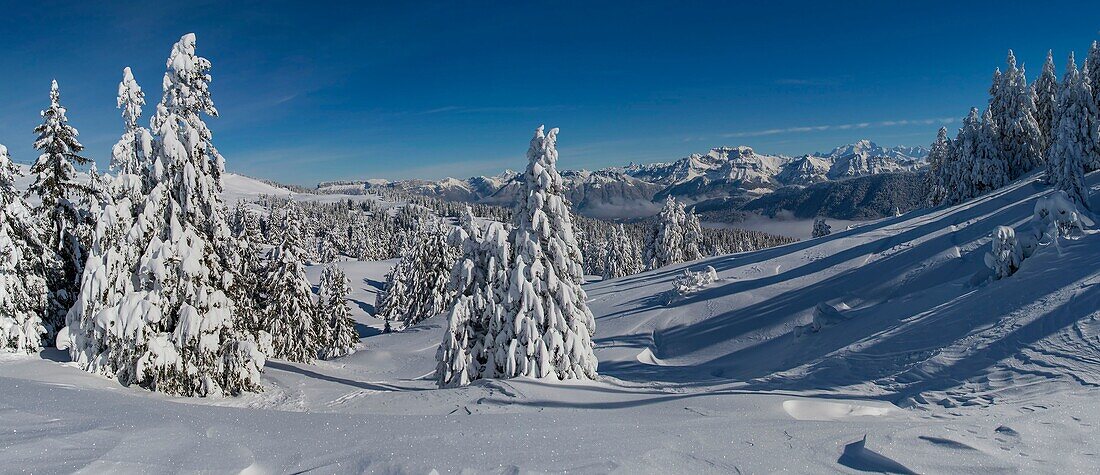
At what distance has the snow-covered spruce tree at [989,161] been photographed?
46.4m

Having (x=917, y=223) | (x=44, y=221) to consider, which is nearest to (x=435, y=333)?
(x=44, y=221)

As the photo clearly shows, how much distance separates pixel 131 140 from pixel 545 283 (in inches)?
479

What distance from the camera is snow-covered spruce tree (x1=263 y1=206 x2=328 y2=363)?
26.5 meters

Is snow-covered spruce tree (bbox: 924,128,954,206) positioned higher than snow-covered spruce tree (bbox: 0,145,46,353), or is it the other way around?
snow-covered spruce tree (bbox: 924,128,954,206)

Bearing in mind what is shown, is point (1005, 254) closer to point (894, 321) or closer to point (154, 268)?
point (894, 321)

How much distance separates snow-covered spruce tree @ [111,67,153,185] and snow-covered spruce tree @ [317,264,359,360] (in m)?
19.0

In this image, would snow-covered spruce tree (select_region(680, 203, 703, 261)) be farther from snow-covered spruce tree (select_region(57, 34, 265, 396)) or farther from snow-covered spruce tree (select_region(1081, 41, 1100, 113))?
snow-covered spruce tree (select_region(57, 34, 265, 396))

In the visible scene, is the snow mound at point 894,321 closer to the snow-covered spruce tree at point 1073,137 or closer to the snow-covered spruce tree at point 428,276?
the snow-covered spruce tree at point 1073,137

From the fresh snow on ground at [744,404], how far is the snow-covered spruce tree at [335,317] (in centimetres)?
1066

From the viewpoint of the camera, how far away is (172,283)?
13320mm

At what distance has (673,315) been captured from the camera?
25500 millimetres

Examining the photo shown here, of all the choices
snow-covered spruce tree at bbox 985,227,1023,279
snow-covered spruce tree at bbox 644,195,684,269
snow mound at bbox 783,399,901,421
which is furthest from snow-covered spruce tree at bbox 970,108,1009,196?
snow mound at bbox 783,399,901,421

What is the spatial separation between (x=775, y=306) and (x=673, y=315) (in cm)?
506

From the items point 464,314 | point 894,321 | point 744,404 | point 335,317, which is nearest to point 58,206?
point 464,314
